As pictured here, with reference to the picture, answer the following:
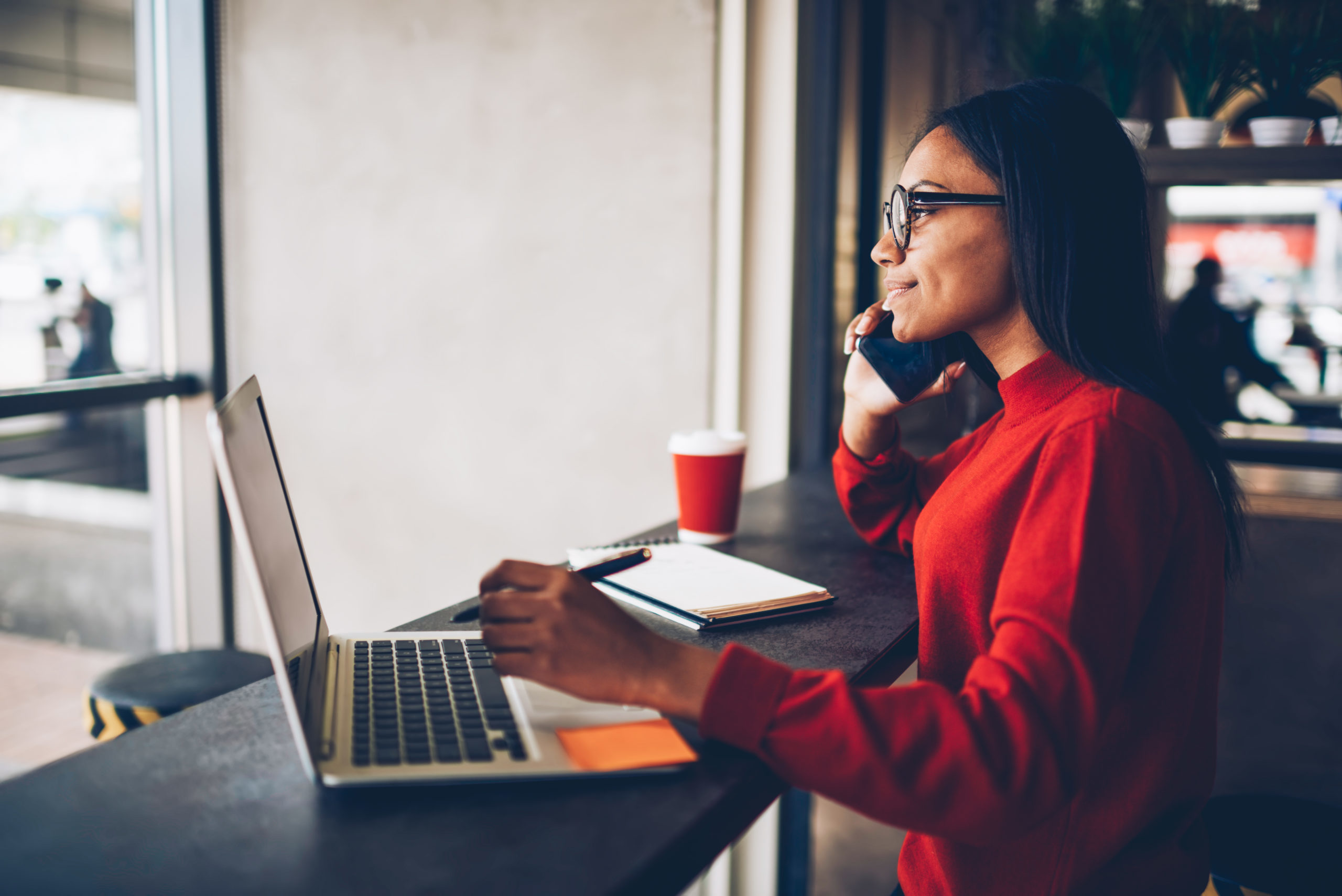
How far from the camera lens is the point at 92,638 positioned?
3.73m

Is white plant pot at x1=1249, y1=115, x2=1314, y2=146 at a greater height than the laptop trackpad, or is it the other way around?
white plant pot at x1=1249, y1=115, x2=1314, y2=146

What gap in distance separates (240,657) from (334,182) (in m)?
1.23

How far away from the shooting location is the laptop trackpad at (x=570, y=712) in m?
0.74

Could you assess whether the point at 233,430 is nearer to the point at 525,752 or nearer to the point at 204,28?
the point at 525,752

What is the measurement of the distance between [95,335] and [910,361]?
2.48 metres

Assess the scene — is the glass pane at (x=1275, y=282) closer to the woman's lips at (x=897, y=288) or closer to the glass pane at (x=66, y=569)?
the woman's lips at (x=897, y=288)

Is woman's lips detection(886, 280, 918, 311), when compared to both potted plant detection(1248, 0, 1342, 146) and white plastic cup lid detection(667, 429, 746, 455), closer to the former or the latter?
white plastic cup lid detection(667, 429, 746, 455)

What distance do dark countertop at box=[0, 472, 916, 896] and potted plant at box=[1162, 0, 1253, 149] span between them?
1.59 meters

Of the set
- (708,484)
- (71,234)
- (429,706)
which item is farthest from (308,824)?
(71,234)

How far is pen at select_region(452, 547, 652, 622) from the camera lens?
0.90 m

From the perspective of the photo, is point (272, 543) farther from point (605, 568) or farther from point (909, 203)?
point (909, 203)

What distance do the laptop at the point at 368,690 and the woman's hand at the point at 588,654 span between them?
0.17ft

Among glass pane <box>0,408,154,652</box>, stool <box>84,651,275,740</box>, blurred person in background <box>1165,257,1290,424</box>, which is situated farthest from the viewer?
glass pane <box>0,408,154,652</box>

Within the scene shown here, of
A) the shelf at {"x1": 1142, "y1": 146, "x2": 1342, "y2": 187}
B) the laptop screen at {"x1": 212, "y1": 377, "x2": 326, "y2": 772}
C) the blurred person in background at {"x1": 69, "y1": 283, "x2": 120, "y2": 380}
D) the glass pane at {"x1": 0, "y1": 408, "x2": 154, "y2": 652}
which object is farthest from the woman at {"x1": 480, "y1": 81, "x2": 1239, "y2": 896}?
the glass pane at {"x1": 0, "y1": 408, "x2": 154, "y2": 652}
